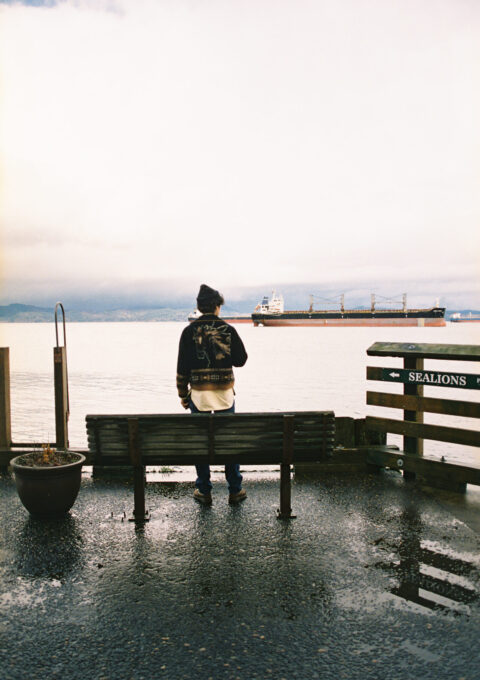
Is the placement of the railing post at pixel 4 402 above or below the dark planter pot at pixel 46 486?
above

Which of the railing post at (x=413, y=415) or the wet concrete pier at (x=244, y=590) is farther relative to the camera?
the railing post at (x=413, y=415)

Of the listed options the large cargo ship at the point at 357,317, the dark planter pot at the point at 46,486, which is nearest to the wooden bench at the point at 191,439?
the dark planter pot at the point at 46,486

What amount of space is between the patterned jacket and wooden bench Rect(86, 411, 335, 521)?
0.53 m

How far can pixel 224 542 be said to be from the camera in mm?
4289

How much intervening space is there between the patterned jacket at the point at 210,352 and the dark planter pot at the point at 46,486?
1.35 meters

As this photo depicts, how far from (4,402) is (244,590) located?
13.7ft

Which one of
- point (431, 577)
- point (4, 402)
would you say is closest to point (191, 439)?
point (431, 577)

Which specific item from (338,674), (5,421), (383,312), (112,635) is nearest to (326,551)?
(338,674)

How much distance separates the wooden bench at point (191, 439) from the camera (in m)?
4.68

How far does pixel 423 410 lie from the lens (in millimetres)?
5949

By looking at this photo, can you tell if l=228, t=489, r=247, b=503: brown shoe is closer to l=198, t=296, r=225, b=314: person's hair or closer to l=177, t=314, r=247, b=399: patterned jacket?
l=177, t=314, r=247, b=399: patterned jacket

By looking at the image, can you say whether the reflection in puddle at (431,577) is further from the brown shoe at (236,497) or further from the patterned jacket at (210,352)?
the patterned jacket at (210,352)

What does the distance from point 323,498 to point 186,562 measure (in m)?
1.94

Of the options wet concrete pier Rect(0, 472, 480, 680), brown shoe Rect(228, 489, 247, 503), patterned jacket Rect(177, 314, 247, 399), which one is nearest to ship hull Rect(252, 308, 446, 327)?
brown shoe Rect(228, 489, 247, 503)
